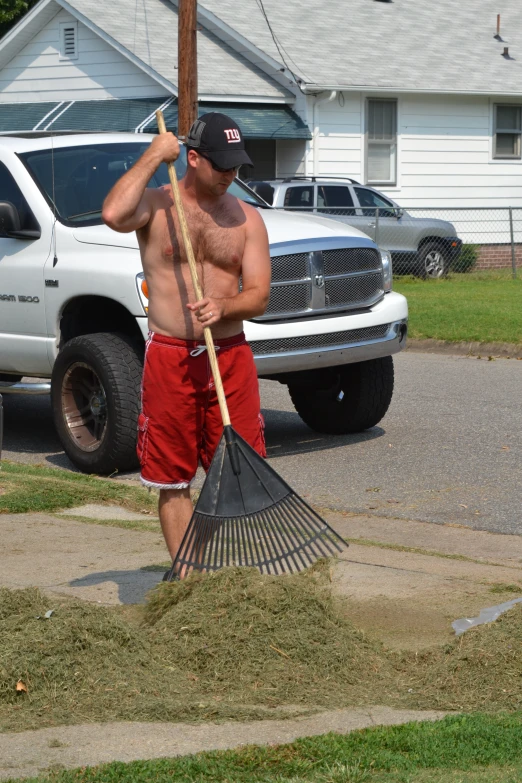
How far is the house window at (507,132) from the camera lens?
1078 inches

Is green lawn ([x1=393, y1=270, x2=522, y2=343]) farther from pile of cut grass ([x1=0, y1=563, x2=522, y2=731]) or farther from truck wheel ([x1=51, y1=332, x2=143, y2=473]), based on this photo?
pile of cut grass ([x1=0, y1=563, x2=522, y2=731])

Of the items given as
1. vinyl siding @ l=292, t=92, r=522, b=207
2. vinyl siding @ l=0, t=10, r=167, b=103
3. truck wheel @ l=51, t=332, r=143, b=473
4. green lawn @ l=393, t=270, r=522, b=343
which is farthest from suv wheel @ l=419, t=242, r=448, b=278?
truck wheel @ l=51, t=332, r=143, b=473

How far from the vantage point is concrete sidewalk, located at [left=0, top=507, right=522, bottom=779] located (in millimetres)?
3871

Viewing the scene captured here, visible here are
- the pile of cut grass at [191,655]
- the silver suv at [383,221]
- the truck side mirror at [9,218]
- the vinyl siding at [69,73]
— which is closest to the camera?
the pile of cut grass at [191,655]

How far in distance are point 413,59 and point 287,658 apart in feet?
77.6

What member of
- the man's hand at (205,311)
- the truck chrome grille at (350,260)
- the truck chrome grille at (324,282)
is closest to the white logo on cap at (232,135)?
the man's hand at (205,311)

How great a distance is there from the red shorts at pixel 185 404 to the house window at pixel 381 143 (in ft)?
68.9

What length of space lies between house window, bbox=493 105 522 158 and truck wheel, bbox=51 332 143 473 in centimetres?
2025

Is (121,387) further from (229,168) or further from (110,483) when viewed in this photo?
(229,168)

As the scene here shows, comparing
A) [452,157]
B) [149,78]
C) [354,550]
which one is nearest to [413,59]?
[452,157]

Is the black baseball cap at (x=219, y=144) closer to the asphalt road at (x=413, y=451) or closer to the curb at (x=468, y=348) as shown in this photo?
the asphalt road at (x=413, y=451)

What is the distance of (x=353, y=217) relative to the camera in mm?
21891

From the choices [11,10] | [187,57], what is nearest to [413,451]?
[187,57]

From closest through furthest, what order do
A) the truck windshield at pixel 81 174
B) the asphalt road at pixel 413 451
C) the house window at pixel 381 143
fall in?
the asphalt road at pixel 413 451 → the truck windshield at pixel 81 174 → the house window at pixel 381 143
